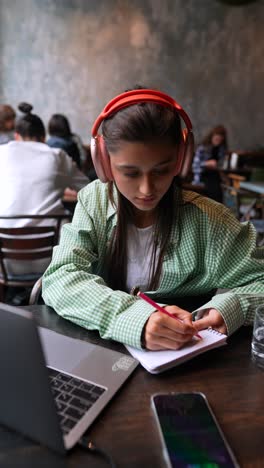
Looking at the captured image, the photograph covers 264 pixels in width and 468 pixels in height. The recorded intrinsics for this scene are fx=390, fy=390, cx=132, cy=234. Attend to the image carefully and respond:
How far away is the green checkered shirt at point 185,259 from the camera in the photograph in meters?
0.90

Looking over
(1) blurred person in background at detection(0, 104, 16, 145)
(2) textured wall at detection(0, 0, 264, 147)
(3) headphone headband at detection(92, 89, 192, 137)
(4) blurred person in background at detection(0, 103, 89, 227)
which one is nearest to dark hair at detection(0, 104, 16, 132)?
(1) blurred person in background at detection(0, 104, 16, 145)

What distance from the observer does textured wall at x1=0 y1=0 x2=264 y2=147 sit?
6.05m

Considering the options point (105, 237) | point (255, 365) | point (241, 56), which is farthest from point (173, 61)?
point (255, 365)

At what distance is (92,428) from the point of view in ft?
1.82

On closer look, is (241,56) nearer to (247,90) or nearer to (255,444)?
(247,90)

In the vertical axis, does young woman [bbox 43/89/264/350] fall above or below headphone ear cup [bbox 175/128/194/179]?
below

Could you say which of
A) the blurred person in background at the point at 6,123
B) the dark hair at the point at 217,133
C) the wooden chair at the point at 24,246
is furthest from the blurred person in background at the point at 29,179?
the dark hair at the point at 217,133

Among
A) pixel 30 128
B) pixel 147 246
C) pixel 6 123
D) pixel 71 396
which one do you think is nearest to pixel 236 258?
pixel 147 246

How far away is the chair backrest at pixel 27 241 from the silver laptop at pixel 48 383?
4.11 feet

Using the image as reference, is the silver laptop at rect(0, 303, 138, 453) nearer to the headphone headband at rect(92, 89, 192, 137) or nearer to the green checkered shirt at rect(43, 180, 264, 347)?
the green checkered shirt at rect(43, 180, 264, 347)

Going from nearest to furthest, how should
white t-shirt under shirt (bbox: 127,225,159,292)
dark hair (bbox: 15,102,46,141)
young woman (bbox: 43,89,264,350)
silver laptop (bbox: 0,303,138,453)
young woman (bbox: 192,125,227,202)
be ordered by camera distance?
1. silver laptop (bbox: 0,303,138,453)
2. young woman (bbox: 43,89,264,350)
3. white t-shirt under shirt (bbox: 127,225,159,292)
4. dark hair (bbox: 15,102,46,141)
5. young woman (bbox: 192,125,227,202)

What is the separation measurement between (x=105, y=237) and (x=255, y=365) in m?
0.52

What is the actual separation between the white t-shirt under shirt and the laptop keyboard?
50cm

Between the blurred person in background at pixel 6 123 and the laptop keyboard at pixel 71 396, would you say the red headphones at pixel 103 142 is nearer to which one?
the laptop keyboard at pixel 71 396
